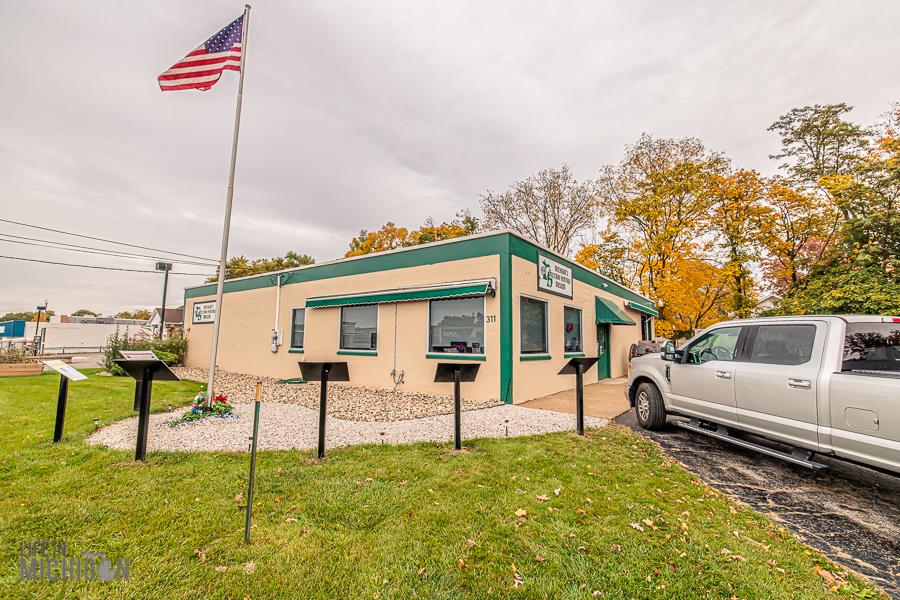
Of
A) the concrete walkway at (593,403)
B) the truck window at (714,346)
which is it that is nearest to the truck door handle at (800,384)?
the truck window at (714,346)

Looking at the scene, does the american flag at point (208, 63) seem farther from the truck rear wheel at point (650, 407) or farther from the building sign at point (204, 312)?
the building sign at point (204, 312)

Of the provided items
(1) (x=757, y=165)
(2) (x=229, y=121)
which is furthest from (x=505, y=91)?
(1) (x=757, y=165)

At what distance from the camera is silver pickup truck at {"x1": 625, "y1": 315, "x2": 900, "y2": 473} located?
313 centimetres

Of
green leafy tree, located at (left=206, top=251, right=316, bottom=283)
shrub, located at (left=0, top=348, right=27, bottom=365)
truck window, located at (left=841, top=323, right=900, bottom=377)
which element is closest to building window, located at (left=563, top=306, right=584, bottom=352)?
truck window, located at (left=841, top=323, right=900, bottom=377)

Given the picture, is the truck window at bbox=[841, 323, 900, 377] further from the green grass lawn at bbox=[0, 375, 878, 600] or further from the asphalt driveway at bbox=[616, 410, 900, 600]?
the green grass lawn at bbox=[0, 375, 878, 600]

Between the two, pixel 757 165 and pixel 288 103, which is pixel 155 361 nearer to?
pixel 288 103

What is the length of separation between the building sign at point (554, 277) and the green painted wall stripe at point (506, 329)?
161 centimetres

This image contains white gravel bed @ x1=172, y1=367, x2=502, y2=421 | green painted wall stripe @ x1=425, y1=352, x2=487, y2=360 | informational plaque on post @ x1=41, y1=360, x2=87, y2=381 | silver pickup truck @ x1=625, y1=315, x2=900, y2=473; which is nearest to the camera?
silver pickup truck @ x1=625, y1=315, x2=900, y2=473

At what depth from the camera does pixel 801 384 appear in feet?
12.2

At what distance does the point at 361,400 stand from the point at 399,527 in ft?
20.2

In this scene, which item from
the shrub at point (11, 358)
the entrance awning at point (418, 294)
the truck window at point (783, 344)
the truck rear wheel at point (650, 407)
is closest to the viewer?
the truck window at point (783, 344)

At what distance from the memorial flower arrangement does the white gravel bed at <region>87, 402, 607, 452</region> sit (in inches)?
8.7

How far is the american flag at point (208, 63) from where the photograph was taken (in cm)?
686

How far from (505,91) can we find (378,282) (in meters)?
7.76
